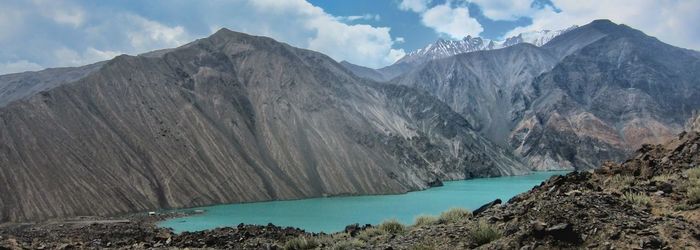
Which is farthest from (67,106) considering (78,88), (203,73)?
(203,73)

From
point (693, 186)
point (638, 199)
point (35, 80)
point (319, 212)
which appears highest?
point (35, 80)

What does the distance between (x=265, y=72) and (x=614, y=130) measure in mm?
120041

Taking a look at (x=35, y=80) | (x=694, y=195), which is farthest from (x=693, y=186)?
(x=35, y=80)

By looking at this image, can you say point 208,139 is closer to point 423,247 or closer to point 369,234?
point 369,234

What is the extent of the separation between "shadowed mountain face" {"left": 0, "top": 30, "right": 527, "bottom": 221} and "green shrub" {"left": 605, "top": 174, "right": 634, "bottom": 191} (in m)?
66.0

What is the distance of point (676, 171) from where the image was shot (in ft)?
49.5

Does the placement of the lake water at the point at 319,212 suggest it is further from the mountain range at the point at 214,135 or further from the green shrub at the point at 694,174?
the green shrub at the point at 694,174

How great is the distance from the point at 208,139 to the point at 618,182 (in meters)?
86.1

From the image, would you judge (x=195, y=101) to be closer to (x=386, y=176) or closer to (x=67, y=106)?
(x=67, y=106)

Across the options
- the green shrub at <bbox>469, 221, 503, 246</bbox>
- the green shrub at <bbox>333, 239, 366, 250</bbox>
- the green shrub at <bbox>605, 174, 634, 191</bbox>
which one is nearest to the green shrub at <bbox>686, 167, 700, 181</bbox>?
the green shrub at <bbox>605, 174, 634, 191</bbox>

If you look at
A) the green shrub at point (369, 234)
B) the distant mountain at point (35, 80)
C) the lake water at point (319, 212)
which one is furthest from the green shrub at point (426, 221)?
the distant mountain at point (35, 80)

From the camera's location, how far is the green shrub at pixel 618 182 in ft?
45.2

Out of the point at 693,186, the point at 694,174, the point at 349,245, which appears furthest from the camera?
the point at 349,245

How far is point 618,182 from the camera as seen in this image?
1495 centimetres
